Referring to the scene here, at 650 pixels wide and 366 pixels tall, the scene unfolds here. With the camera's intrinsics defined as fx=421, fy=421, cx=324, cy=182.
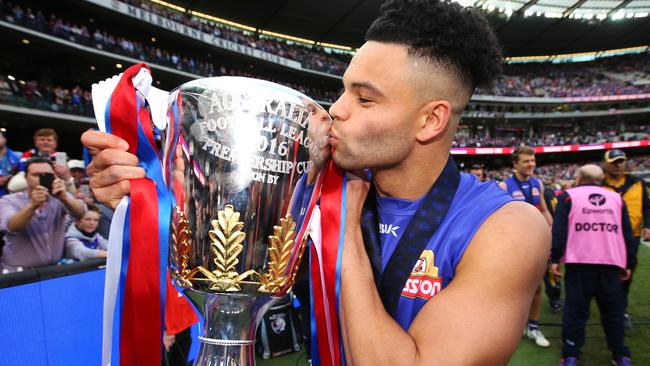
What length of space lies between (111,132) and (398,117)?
64 cm

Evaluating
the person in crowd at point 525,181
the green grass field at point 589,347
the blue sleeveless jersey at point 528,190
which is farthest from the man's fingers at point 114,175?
the blue sleeveless jersey at point 528,190

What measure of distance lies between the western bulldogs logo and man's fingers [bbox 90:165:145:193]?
4048 mm

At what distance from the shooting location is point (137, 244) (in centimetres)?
88

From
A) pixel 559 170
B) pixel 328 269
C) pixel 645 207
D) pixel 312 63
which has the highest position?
pixel 312 63

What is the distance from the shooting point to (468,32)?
1.06m

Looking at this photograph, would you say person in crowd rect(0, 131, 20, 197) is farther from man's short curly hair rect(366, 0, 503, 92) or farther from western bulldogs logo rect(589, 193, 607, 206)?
western bulldogs logo rect(589, 193, 607, 206)

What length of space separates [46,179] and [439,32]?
2.93 metres

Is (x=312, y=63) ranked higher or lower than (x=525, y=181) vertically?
higher

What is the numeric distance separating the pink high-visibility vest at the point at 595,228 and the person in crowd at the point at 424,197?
3162mm

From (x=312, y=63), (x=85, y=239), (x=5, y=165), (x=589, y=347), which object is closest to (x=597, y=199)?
(x=589, y=347)

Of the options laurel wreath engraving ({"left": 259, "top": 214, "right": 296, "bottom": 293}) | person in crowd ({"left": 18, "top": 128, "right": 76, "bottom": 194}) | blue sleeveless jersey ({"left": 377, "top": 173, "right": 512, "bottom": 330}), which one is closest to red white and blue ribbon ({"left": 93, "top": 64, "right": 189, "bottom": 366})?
laurel wreath engraving ({"left": 259, "top": 214, "right": 296, "bottom": 293})

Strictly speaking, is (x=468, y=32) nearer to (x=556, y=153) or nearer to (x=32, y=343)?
(x=32, y=343)

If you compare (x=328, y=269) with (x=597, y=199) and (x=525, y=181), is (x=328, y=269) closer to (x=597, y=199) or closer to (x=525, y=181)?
(x=597, y=199)

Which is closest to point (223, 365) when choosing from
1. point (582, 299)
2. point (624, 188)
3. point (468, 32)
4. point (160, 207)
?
point (160, 207)
